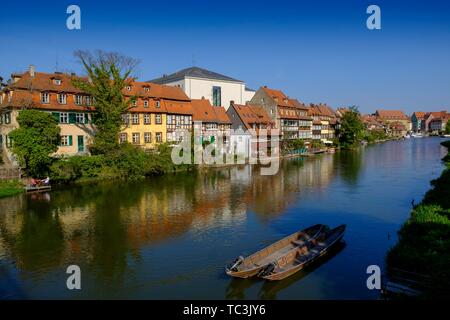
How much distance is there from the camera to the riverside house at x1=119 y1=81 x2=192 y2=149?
42.5m

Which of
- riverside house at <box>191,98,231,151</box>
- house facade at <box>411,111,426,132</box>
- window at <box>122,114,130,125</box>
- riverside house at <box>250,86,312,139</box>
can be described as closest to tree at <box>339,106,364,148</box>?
riverside house at <box>250,86,312,139</box>

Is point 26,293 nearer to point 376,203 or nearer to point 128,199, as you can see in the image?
point 128,199

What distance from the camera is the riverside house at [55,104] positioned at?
3466 centimetres

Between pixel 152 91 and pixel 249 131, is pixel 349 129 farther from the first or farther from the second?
pixel 152 91

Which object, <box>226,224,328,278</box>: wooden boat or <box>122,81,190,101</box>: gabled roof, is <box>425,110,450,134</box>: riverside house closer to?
<box>122,81,190,101</box>: gabled roof

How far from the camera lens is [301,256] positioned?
1568 cm

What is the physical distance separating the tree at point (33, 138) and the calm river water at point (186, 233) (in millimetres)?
3220

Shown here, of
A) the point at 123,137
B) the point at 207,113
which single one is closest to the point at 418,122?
the point at 207,113

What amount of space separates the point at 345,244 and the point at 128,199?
16.4 meters

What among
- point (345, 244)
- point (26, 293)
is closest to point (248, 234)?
point (345, 244)

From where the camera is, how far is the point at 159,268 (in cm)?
1559

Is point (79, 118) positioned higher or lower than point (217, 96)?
lower

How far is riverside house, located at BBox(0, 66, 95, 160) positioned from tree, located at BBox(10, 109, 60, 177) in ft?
8.47

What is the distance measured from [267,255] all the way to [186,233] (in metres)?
5.75
